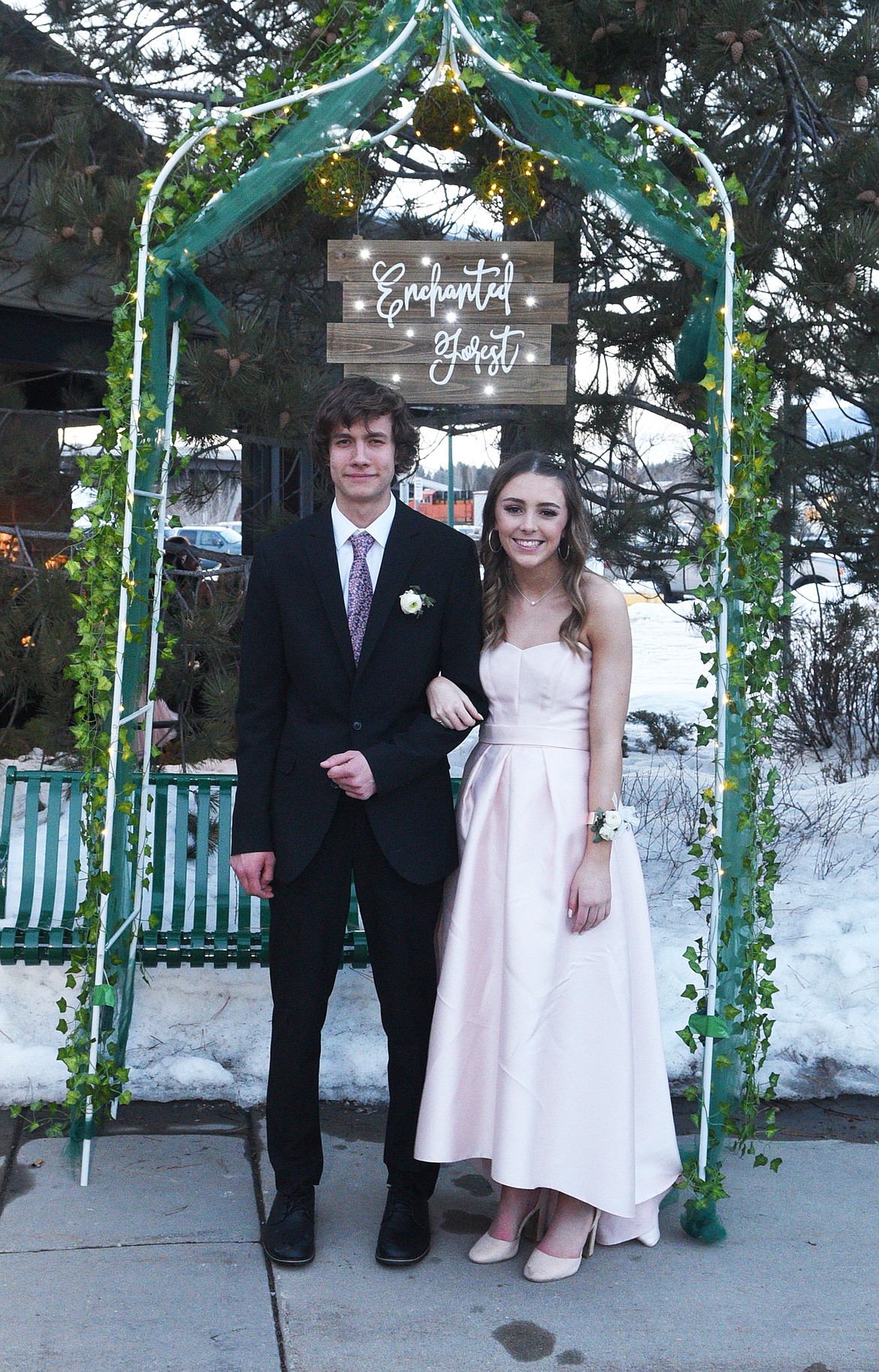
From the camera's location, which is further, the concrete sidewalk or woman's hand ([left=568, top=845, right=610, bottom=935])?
woman's hand ([left=568, top=845, right=610, bottom=935])

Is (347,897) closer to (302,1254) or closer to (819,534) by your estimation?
(302,1254)

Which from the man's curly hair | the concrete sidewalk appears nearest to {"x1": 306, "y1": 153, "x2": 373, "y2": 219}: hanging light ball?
the man's curly hair

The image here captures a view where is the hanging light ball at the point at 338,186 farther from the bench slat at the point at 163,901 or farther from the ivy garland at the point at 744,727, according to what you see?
the bench slat at the point at 163,901

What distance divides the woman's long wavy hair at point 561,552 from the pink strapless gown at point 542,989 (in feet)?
0.19

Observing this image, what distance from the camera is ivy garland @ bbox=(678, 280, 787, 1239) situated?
120 inches

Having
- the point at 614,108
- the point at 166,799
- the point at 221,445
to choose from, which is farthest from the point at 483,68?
the point at 166,799

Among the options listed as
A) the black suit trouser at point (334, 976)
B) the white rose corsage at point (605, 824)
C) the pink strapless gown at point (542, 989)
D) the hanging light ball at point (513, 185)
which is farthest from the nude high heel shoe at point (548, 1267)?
the hanging light ball at point (513, 185)

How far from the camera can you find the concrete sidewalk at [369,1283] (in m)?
2.58

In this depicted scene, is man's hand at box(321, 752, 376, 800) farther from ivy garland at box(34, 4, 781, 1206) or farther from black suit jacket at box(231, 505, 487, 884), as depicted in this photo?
ivy garland at box(34, 4, 781, 1206)

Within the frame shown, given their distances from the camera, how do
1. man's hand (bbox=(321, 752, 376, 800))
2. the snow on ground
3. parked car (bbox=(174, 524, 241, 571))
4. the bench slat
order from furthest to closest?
parked car (bbox=(174, 524, 241, 571)), the bench slat, the snow on ground, man's hand (bbox=(321, 752, 376, 800))

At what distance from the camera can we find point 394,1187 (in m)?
3.01

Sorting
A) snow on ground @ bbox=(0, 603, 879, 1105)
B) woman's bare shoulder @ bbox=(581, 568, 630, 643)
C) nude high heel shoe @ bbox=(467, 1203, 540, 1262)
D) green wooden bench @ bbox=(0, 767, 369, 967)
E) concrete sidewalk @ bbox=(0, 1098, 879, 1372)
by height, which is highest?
woman's bare shoulder @ bbox=(581, 568, 630, 643)

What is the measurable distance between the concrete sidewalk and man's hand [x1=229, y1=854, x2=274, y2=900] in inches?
34.9

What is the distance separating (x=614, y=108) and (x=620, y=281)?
2.73 m
